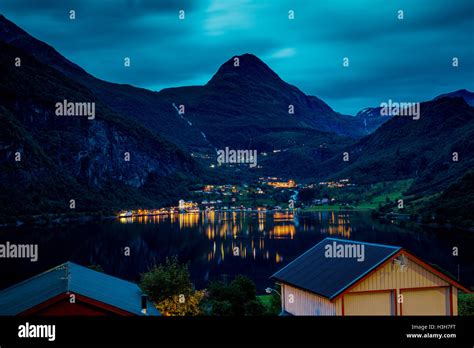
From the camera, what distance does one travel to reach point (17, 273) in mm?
67188

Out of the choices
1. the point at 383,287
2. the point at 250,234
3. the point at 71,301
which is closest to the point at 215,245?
the point at 250,234

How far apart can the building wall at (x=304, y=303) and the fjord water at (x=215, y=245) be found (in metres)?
33.2

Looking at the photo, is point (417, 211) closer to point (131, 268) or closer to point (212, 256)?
point (212, 256)

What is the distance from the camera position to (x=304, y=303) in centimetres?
1884

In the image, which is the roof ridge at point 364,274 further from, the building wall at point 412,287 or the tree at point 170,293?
the tree at point 170,293

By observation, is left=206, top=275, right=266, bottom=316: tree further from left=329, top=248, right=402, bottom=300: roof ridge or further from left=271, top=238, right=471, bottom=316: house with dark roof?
left=329, top=248, right=402, bottom=300: roof ridge

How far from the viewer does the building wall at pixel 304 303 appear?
55.2 ft

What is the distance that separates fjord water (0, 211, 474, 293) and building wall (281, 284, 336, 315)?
3318 cm

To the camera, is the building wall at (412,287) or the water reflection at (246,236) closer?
the building wall at (412,287)

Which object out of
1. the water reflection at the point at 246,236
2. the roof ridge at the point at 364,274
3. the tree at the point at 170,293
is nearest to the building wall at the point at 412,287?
the roof ridge at the point at 364,274

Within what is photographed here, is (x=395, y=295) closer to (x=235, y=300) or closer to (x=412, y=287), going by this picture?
(x=412, y=287)

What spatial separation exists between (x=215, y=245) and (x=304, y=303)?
258 ft

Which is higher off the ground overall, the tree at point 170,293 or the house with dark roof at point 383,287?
the house with dark roof at point 383,287

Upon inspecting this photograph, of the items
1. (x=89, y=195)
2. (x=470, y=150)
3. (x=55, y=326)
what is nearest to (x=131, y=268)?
(x=55, y=326)
